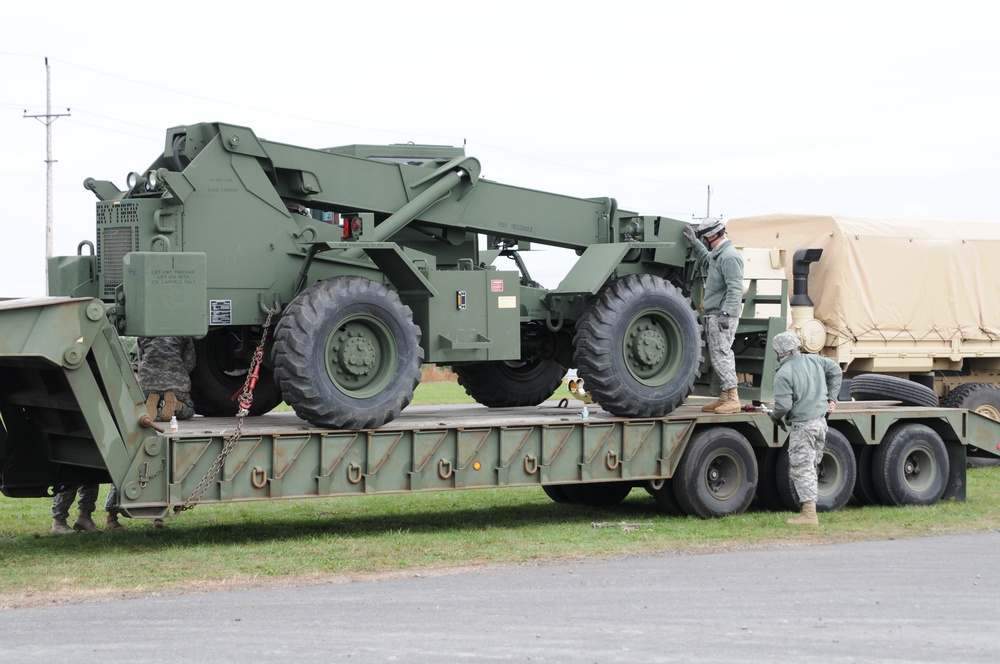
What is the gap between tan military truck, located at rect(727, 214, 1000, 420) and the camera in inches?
771

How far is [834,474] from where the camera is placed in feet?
48.9

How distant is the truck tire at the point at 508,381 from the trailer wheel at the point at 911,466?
3.77 metres

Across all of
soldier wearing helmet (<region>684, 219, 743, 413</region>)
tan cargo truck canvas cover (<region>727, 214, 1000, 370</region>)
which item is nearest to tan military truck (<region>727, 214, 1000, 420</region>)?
tan cargo truck canvas cover (<region>727, 214, 1000, 370</region>)

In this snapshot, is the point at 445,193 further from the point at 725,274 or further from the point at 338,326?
the point at 725,274

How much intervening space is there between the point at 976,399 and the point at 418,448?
1149 cm

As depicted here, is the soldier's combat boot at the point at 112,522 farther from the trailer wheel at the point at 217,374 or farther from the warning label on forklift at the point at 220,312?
the warning label on forklift at the point at 220,312

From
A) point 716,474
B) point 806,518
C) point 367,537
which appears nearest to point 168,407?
point 367,537

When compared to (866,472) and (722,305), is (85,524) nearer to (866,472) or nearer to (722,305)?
(722,305)

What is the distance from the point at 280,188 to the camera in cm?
1259

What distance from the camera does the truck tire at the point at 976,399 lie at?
20469 mm

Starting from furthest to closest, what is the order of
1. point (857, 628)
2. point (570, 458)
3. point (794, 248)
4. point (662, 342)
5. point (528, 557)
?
point (794, 248) → point (662, 342) → point (570, 458) → point (528, 557) → point (857, 628)

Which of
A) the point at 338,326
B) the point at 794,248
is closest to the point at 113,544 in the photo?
the point at 338,326

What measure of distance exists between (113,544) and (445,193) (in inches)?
178

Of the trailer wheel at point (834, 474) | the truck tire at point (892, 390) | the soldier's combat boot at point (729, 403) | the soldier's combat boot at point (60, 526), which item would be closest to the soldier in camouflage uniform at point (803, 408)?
the soldier's combat boot at point (729, 403)
